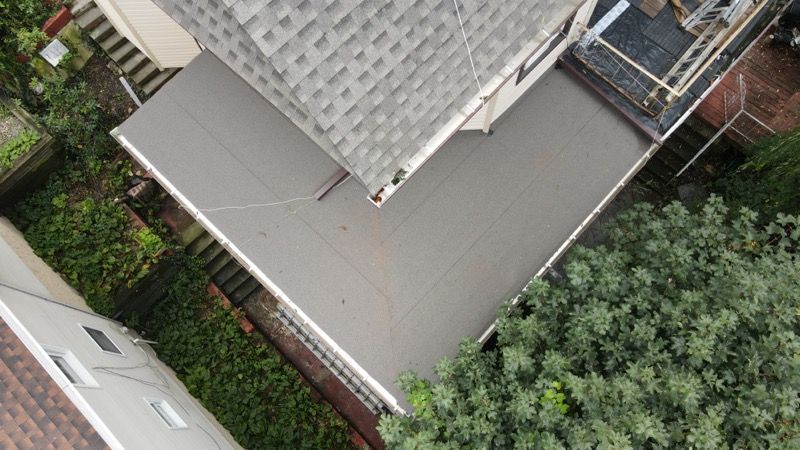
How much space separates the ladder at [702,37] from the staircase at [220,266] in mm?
9943

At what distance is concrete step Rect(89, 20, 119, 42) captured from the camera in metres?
12.5

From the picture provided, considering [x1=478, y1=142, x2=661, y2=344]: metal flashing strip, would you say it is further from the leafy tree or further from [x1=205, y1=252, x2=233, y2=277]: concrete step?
[x1=205, y1=252, x2=233, y2=277]: concrete step

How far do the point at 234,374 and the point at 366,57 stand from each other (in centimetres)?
850

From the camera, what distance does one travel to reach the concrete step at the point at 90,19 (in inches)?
492

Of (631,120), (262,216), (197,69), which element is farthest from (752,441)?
(197,69)

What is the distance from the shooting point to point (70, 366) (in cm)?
756

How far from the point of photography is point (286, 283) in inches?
371

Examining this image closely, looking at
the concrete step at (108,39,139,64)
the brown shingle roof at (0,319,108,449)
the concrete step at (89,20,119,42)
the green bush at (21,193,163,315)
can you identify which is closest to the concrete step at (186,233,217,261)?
the green bush at (21,193,163,315)

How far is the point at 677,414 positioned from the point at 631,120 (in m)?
6.00

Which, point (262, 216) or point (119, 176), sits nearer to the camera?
point (262, 216)

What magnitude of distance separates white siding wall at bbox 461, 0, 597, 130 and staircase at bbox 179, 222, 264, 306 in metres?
6.77

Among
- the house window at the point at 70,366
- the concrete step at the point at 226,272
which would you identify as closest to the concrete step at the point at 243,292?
the concrete step at the point at 226,272

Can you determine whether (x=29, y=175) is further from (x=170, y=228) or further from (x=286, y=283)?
(x=286, y=283)

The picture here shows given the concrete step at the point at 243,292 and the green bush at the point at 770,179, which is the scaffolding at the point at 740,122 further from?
the concrete step at the point at 243,292
